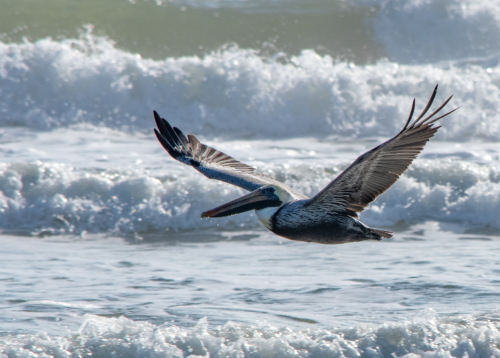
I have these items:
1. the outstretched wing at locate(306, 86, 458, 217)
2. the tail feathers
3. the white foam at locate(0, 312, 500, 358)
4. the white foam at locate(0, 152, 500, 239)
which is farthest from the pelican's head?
the white foam at locate(0, 152, 500, 239)

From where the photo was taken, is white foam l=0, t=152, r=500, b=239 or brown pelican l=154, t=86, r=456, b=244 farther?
white foam l=0, t=152, r=500, b=239

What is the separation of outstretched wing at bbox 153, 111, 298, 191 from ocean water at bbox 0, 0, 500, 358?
3.17ft

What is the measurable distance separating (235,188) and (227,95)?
4966 millimetres

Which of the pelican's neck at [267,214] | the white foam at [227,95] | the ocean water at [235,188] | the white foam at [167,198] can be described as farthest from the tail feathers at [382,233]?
the white foam at [227,95]

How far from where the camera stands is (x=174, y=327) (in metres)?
4.91

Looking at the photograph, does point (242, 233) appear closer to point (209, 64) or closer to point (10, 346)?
point (10, 346)

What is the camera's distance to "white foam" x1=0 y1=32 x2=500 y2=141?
533 inches

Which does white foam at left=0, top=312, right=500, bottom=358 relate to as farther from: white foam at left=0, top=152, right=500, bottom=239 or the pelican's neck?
white foam at left=0, top=152, right=500, bottom=239

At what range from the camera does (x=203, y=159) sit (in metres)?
6.40

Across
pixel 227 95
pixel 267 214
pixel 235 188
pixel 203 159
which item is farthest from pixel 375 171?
pixel 227 95

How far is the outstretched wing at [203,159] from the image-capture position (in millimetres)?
6027

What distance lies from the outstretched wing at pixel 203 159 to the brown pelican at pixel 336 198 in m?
0.01

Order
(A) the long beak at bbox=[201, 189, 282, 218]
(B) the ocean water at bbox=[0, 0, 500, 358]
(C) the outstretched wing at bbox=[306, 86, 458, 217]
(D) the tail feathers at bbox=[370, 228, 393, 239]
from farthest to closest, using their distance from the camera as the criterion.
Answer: (A) the long beak at bbox=[201, 189, 282, 218]
(D) the tail feathers at bbox=[370, 228, 393, 239]
(B) the ocean water at bbox=[0, 0, 500, 358]
(C) the outstretched wing at bbox=[306, 86, 458, 217]

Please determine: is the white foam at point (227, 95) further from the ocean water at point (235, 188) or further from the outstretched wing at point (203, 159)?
the outstretched wing at point (203, 159)
